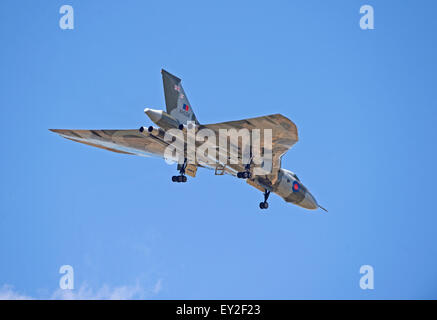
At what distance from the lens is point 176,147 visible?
3172cm

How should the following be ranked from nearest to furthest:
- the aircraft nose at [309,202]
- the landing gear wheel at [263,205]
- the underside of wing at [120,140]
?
the underside of wing at [120,140]
the landing gear wheel at [263,205]
the aircraft nose at [309,202]

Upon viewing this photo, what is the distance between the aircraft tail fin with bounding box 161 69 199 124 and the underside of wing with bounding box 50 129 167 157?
93.3 inches

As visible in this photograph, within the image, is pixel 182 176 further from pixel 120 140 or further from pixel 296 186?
pixel 296 186

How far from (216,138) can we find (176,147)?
2.42 metres

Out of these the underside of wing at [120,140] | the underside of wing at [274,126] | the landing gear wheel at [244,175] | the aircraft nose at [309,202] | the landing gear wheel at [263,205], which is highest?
the underside of wing at [120,140]

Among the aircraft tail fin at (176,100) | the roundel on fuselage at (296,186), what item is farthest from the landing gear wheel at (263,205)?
the aircraft tail fin at (176,100)

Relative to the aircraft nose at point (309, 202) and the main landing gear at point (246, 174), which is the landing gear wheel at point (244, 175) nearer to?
the main landing gear at point (246, 174)

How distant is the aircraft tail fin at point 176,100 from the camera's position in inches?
1179

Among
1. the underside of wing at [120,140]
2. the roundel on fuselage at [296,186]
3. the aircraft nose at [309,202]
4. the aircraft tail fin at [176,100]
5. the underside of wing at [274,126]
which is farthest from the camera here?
the aircraft nose at [309,202]

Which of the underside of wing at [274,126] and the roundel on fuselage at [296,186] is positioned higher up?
the underside of wing at [274,126]

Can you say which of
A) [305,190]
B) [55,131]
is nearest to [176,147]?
[55,131]

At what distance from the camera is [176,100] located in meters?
30.2

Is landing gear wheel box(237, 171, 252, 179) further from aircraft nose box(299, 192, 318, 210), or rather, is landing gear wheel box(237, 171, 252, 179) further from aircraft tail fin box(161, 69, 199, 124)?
aircraft nose box(299, 192, 318, 210)
